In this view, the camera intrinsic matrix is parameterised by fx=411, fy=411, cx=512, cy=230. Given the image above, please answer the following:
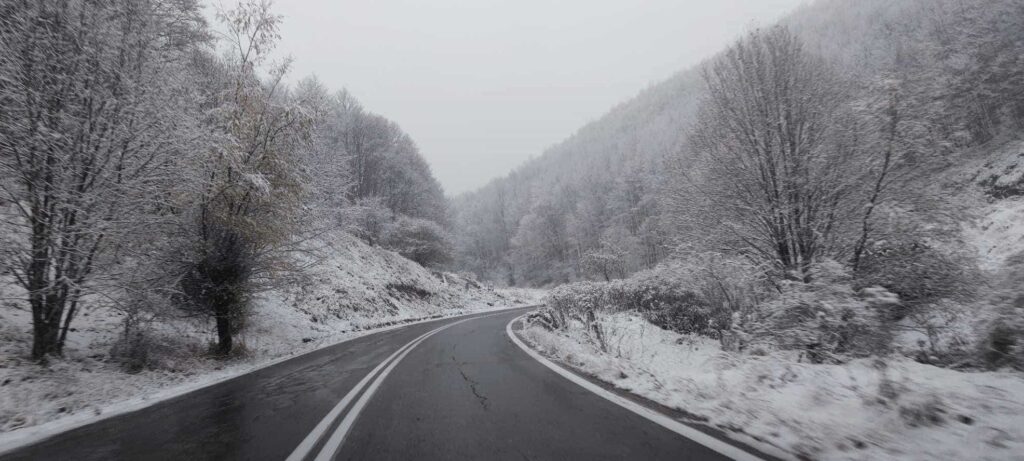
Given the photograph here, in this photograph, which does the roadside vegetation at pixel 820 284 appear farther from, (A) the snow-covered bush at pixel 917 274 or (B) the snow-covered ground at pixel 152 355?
(B) the snow-covered ground at pixel 152 355

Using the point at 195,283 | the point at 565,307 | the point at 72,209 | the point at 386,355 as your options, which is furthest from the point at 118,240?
the point at 565,307

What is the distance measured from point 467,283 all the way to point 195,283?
2967 centimetres

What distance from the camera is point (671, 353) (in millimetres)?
9234

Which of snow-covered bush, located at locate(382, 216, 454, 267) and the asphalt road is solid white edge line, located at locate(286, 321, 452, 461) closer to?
the asphalt road

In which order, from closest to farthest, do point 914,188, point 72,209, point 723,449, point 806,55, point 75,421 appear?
1. point 723,449
2. point 75,421
3. point 72,209
4. point 914,188
5. point 806,55

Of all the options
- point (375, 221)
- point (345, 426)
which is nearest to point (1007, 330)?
point (345, 426)

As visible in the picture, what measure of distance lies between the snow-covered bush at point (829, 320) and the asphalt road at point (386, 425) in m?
3.41

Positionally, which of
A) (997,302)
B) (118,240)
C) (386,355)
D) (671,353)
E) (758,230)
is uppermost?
(118,240)

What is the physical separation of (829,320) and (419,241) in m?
29.8

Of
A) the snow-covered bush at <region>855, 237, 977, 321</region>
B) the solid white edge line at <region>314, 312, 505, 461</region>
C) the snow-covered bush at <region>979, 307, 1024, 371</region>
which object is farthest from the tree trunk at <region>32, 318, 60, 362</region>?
the snow-covered bush at <region>855, 237, 977, 321</region>

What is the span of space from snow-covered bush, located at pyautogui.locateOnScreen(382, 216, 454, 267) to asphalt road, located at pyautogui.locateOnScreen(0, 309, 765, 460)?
25.4 metres

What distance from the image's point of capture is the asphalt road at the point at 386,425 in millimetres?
3146

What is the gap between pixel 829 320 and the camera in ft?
18.2

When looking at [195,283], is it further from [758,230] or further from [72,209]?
[758,230]
